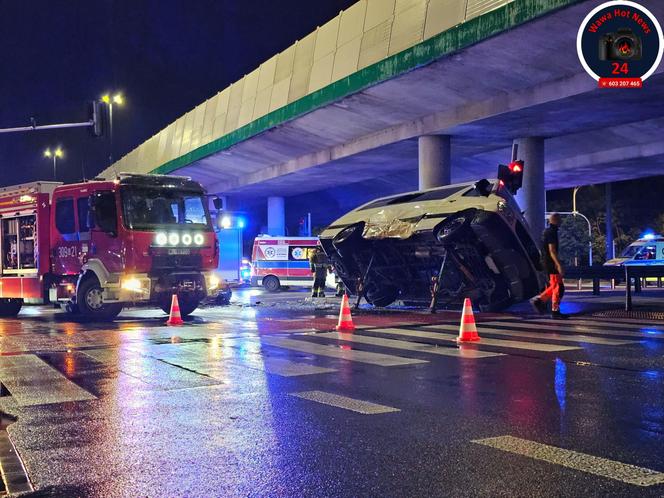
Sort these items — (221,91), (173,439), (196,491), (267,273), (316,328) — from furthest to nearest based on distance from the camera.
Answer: (221,91) < (267,273) < (316,328) < (173,439) < (196,491)

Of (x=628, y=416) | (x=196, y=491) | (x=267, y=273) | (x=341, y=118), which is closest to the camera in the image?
(x=196, y=491)

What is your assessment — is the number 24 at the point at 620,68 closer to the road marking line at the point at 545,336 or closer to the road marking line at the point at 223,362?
the road marking line at the point at 545,336

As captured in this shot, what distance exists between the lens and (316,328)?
13.4 meters

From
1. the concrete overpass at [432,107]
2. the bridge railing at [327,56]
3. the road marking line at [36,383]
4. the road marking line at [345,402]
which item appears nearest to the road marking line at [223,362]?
the road marking line at [345,402]

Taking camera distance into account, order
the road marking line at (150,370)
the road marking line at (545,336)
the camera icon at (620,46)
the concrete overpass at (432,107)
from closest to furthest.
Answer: the road marking line at (150,370), the road marking line at (545,336), the camera icon at (620,46), the concrete overpass at (432,107)

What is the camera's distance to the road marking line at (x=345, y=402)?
635 centimetres

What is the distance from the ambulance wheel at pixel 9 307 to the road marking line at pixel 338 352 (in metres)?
10.5

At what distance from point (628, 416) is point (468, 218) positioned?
849cm

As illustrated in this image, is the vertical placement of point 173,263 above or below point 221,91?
below

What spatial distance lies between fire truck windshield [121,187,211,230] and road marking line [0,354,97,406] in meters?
6.87

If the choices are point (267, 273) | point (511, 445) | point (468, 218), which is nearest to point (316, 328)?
point (468, 218)

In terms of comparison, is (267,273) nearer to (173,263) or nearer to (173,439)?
(173,263)

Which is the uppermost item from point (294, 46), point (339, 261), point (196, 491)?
point (294, 46)

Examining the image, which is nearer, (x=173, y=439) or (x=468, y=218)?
(x=173, y=439)
